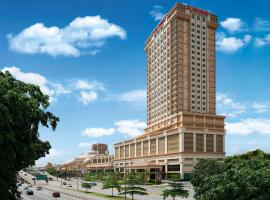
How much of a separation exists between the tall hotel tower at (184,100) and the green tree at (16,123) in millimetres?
115115

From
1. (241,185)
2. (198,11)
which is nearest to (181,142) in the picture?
(198,11)

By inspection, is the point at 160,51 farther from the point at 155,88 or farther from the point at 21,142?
the point at 21,142

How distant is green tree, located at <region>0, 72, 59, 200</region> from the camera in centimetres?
2875

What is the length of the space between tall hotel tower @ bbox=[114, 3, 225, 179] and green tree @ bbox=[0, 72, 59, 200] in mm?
115115

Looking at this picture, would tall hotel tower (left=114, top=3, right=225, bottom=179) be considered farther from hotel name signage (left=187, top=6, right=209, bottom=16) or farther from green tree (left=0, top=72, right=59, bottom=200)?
green tree (left=0, top=72, right=59, bottom=200)

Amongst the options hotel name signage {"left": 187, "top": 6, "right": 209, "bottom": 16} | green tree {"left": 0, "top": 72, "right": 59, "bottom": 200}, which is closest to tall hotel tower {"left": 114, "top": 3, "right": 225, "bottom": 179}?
hotel name signage {"left": 187, "top": 6, "right": 209, "bottom": 16}

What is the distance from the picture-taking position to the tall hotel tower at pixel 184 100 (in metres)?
152

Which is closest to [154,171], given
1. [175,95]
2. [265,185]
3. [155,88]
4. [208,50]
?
[175,95]

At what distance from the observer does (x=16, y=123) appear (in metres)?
30.6

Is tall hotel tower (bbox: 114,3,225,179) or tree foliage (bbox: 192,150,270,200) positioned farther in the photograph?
tall hotel tower (bbox: 114,3,225,179)

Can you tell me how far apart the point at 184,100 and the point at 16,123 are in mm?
138237

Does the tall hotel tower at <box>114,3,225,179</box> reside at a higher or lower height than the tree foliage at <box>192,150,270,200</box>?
higher

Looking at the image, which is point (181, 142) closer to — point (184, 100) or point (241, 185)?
point (184, 100)

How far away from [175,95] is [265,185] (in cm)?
13209
